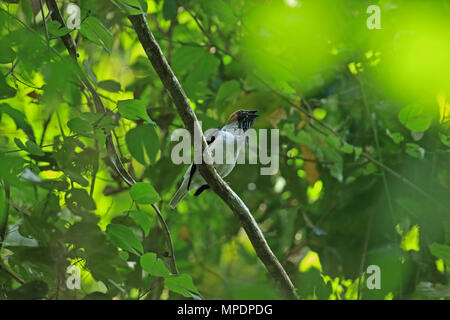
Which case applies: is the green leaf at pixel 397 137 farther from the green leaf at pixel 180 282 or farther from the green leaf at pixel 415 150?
the green leaf at pixel 180 282

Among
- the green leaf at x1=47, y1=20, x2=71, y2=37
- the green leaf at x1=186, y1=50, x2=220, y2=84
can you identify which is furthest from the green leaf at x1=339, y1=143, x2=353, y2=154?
the green leaf at x1=47, y1=20, x2=71, y2=37

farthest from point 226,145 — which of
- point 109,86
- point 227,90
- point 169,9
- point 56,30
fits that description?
point 56,30

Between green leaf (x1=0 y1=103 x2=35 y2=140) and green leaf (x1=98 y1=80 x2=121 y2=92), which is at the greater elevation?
green leaf (x1=98 y1=80 x2=121 y2=92)

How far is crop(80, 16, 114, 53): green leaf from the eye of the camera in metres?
1.58

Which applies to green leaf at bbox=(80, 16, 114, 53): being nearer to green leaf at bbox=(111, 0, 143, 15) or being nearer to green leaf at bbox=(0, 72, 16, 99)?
green leaf at bbox=(111, 0, 143, 15)

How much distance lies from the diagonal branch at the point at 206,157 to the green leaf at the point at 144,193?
0.44 m

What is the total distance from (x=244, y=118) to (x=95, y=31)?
1610 millimetres

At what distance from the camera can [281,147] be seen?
131 inches

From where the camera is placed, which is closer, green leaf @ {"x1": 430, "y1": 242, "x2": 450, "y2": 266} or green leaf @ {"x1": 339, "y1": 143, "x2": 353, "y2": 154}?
green leaf @ {"x1": 430, "y1": 242, "x2": 450, "y2": 266}

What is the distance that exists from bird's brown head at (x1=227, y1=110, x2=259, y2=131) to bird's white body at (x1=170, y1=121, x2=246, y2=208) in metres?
0.03

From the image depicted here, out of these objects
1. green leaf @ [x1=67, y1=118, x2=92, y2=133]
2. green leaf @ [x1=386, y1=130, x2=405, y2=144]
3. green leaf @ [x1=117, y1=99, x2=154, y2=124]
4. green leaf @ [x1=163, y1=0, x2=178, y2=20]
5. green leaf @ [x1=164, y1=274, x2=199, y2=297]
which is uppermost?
green leaf @ [x1=163, y1=0, x2=178, y2=20]

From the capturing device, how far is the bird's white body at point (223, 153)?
2861 millimetres

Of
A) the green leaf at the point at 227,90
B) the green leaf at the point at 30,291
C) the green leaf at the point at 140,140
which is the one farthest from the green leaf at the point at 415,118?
the green leaf at the point at 30,291
